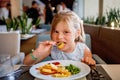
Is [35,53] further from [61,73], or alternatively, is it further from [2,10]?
[2,10]

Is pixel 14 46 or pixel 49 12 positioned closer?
pixel 14 46

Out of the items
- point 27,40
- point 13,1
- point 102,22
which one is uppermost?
point 13,1

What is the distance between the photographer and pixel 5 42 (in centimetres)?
220

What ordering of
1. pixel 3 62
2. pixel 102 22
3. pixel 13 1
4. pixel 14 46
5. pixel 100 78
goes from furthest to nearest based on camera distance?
pixel 13 1 → pixel 102 22 → pixel 14 46 → pixel 3 62 → pixel 100 78

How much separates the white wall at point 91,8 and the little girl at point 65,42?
354 centimetres

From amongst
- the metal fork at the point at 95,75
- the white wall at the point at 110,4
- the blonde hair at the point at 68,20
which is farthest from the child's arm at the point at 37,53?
the white wall at the point at 110,4

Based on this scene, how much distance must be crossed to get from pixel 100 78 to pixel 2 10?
22.1ft

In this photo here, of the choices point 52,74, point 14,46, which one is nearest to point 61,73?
point 52,74

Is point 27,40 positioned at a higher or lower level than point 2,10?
lower

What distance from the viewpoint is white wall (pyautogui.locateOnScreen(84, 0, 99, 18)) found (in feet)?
17.1

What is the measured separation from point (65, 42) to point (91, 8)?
4537mm

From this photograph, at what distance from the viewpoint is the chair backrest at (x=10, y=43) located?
7.04 ft

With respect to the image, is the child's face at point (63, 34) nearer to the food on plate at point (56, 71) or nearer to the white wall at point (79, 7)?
the food on plate at point (56, 71)

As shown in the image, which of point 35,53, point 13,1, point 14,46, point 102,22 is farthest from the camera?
point 13,1
